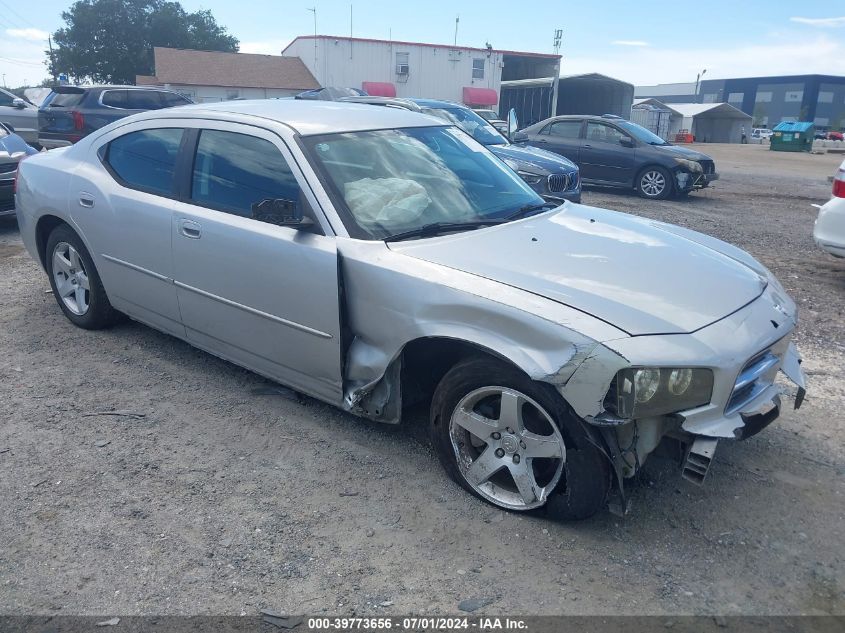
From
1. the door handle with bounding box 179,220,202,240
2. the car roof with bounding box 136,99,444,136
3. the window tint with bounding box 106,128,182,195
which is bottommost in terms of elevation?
the door handle with bounding box 179,220,202,240

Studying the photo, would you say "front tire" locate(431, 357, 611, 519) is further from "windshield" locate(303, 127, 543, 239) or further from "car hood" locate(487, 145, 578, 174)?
"car hood" locate(487, 145, 578, 174)

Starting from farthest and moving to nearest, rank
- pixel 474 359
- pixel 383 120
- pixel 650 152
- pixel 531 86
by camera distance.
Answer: pixel 531 86, pixel 650 152, pixel 383 120, pixel 474 359

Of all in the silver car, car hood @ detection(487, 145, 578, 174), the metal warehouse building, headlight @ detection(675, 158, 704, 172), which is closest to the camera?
the silver car

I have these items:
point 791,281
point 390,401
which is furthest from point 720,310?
point 791,281

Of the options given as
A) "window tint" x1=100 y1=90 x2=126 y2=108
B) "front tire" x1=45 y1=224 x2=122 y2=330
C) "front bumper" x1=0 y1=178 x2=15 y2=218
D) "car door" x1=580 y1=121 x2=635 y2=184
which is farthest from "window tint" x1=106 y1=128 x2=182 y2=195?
"car door" x1=580 y1=121 x2=635 y2=184

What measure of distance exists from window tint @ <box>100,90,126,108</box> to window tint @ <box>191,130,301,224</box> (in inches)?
446

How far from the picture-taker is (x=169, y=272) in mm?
4109

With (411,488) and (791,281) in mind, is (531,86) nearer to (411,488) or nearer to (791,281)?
(791,281)

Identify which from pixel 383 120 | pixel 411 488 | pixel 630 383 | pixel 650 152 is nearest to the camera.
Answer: pixel 630 383

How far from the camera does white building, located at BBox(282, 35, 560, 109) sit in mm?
43188

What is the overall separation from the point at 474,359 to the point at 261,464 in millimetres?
1271

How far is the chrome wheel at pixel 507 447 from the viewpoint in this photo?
9.52 feet

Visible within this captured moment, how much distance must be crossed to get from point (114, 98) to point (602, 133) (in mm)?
9844

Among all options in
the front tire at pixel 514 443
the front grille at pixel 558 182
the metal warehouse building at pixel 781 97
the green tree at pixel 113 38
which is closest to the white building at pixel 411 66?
the green tree at pixel 113 38
